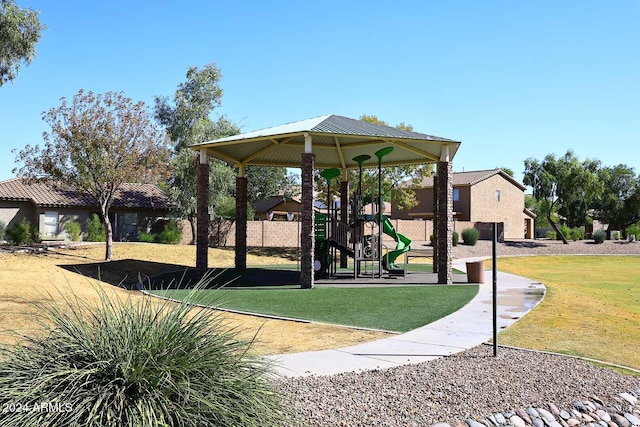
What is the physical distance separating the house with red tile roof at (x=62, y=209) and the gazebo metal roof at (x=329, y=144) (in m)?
18.8

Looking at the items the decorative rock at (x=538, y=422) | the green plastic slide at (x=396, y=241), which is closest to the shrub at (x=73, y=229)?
the green plastic slide at (x=396, y=241)

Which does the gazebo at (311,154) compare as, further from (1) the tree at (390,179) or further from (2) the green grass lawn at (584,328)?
(1) the tree at (390,179)

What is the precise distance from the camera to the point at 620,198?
2406 inches

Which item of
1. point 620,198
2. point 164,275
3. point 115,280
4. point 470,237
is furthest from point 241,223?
point 620,198

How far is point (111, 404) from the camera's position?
159 inches

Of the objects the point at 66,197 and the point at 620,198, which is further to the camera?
the point at 620,198

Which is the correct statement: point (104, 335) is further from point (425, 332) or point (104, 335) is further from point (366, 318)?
point (366, 318)

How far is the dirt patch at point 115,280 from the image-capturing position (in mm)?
8922

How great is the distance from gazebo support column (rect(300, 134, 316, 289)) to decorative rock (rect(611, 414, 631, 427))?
1050 cm

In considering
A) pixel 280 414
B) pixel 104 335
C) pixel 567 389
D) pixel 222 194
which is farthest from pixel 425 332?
pixel 222 194

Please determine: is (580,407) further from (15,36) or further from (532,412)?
(15,36)

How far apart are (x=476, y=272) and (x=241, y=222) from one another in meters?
9.47

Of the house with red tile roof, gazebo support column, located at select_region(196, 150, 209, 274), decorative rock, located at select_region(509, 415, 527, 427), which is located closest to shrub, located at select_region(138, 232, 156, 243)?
the house with red tile roof

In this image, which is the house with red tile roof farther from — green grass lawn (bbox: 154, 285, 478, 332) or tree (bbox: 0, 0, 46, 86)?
green grass lawn (bbox: 154, 285, 478, 332)
